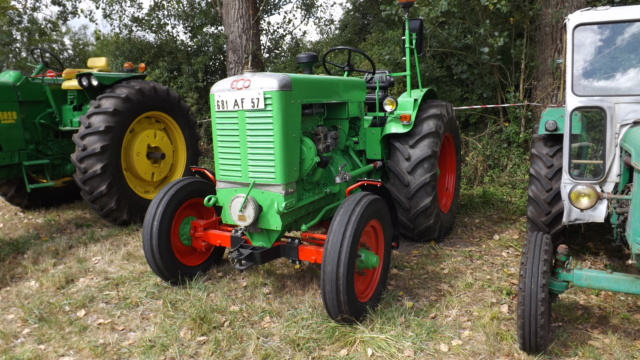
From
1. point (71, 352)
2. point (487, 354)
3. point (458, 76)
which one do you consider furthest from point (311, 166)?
point (458, 76)

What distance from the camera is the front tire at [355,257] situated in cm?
271

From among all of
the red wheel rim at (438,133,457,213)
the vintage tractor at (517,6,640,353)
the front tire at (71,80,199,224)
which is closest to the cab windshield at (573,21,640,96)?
the vintage tractor at (517,6,640,353)

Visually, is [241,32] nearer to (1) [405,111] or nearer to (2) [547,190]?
(1) [405,111]

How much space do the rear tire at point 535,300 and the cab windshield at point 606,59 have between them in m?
1.07

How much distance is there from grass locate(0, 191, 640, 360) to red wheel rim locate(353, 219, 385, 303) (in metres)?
0.15

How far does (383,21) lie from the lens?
37.1 feet

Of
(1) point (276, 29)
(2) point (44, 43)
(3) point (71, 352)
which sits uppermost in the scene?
(2) point (44, 43)

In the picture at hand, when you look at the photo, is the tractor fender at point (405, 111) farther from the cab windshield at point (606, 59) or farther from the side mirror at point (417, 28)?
the cab windshield at point (606, 59)

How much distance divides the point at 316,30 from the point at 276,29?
1686 millimetres

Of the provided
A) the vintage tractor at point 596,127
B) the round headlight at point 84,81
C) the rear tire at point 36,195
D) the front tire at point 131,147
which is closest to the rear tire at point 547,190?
the vintage tractor at point 596,127

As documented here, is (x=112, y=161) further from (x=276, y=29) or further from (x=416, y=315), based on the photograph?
(x=276, y=29)

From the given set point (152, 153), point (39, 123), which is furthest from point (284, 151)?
point (39, 123)

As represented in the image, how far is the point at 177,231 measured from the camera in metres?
3.37

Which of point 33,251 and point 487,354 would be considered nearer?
point 487,354
